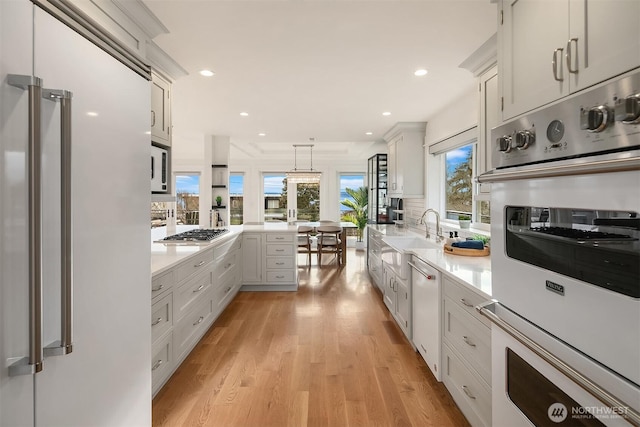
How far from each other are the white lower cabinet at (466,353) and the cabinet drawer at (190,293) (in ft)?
6.18

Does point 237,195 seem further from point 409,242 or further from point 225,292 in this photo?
point 409,242

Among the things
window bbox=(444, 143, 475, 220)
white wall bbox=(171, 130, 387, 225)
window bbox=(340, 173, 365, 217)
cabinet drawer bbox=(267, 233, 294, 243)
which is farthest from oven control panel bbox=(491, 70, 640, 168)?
window bbox=(340, 173, 365, 217)

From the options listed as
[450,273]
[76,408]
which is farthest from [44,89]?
[450,273]

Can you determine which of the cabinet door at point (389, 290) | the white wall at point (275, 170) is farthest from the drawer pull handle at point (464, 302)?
the white wall at point (275, 170)

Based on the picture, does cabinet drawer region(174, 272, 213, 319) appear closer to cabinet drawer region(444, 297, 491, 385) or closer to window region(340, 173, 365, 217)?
cabinet drawer region(444, 297, 491, 385)

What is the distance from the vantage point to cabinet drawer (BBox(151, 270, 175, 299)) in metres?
1.87

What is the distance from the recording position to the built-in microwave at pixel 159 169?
2328mm

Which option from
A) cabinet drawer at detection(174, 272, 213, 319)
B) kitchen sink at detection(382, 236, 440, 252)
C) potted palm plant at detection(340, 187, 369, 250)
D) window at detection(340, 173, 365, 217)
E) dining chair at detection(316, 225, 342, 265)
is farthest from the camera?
window at detection(340, 173, 365, 217)

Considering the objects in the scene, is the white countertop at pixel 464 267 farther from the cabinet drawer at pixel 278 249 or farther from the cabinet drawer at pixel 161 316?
the cabinet drawer at pixel 278 249

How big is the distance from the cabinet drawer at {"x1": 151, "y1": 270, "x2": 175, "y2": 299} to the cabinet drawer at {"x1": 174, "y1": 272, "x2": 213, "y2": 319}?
14cm

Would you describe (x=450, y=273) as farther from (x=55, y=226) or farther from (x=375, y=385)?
(x=55, y=226)

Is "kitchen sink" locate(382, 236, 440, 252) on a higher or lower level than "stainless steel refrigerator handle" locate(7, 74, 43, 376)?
lower

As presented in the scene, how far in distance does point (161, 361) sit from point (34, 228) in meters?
1.73

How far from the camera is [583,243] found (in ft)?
2.60
